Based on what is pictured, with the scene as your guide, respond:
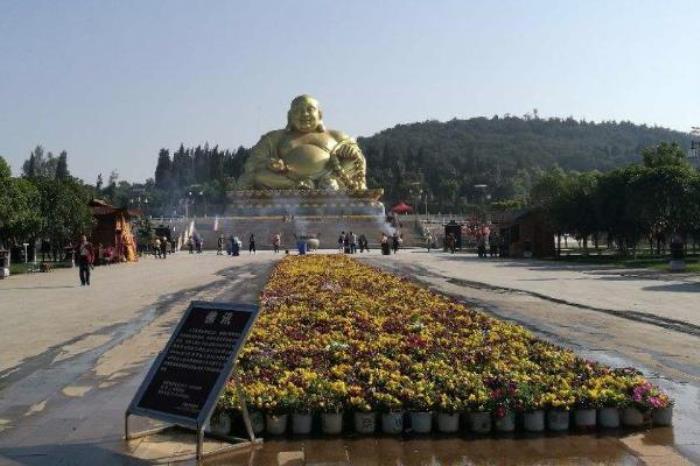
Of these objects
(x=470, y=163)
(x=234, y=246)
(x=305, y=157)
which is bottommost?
(x=234, y=246)

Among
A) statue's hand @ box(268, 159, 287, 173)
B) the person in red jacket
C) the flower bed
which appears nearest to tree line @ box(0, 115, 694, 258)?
the person in red jacket

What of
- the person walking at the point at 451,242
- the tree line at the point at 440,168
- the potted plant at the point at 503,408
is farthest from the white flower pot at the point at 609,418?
the tree line at the point at 440,168

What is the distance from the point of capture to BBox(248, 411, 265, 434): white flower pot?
269 inches

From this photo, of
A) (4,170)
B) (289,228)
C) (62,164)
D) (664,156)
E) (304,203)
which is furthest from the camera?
(62,164)

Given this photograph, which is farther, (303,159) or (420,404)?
(303,159)

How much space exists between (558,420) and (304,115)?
68.1m

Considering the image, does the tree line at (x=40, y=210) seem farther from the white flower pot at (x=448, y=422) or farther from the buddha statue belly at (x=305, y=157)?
the buddha statue belly at (x=305, y=157)

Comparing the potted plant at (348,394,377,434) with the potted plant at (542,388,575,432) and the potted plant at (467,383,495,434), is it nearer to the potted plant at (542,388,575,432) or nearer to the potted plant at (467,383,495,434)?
the potted plant at (467,383,495,434)

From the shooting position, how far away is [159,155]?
158 metres

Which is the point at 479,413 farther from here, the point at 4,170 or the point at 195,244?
the point at 195,244

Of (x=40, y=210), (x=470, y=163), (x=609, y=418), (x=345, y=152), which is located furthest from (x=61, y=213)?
(x=470, y=163)

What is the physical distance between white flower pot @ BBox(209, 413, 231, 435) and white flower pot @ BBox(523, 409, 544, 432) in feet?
7.93

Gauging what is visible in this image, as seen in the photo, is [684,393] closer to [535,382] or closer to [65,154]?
[535,382]

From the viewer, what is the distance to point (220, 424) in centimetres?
682
